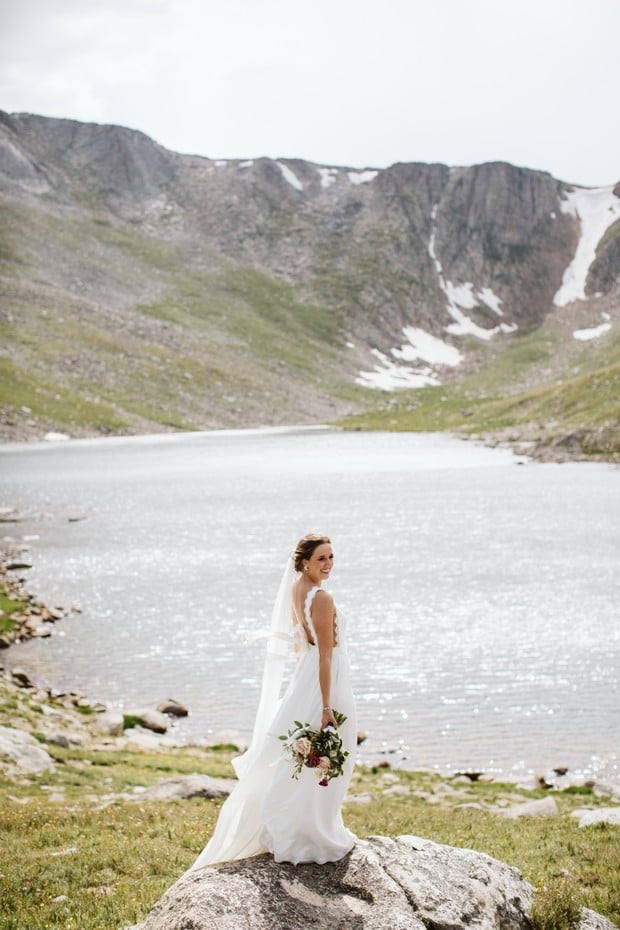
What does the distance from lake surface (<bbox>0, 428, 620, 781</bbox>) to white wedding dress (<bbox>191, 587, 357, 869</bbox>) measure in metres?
16.3

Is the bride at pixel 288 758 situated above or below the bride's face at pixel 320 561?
below

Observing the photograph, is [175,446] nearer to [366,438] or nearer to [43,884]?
[366,438]

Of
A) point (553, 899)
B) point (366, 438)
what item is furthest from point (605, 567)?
point (366, 438)

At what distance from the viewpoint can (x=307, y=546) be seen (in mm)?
10711

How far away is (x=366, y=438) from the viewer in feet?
554

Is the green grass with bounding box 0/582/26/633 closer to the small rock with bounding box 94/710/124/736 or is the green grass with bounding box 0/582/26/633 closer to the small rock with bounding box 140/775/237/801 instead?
the small rock with bounding box 94/710/124/736

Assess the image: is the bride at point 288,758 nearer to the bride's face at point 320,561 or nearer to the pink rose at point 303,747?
the bride's face at point 320,561

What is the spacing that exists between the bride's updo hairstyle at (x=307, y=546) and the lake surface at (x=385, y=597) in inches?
671

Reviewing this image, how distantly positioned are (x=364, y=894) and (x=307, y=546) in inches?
166

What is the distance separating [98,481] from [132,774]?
76.8m

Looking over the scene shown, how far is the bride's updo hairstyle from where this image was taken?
10680 mm

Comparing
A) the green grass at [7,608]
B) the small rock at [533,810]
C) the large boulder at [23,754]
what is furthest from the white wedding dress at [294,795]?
the green grass at [7,608]

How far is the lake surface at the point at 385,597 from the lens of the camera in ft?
93.7

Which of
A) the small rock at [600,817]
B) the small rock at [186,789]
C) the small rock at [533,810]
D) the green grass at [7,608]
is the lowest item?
the small rock at [533,810]
